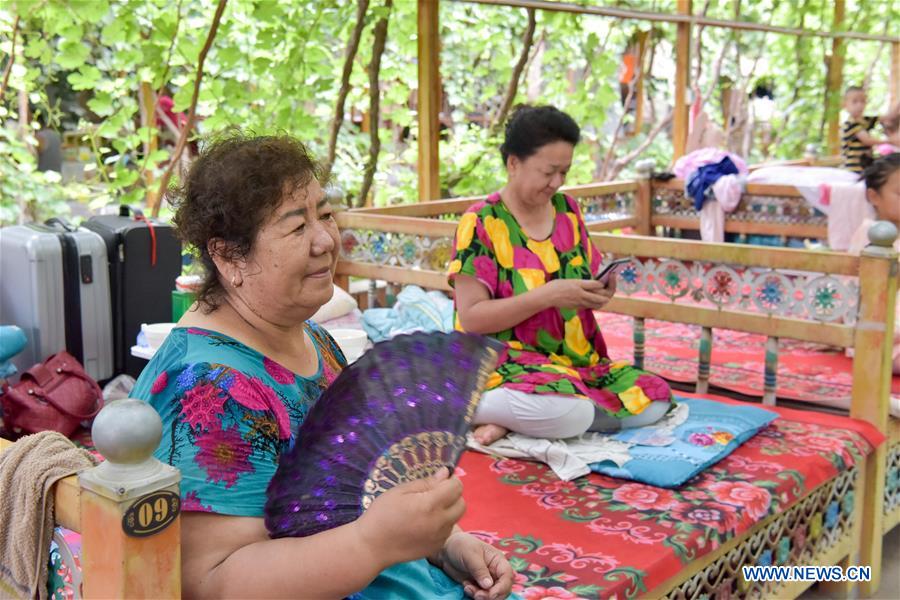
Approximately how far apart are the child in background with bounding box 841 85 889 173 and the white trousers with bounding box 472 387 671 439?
17.9 feet

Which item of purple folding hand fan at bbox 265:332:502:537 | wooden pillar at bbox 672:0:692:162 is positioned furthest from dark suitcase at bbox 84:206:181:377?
wooden pillar at bbox 672:0:692:162

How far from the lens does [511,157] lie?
3363 mm

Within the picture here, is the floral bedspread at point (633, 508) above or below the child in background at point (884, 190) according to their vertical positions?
below

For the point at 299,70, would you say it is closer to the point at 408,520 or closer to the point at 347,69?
Result: the point at 347,69

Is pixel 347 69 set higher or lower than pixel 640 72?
lower

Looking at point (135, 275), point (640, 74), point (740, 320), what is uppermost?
point (640, 74)

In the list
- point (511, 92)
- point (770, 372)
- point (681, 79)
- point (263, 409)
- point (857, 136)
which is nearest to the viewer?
point (263, 409)

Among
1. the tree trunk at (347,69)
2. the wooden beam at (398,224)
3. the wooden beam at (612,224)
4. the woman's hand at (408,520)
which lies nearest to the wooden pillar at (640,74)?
the wooden beam at (612,224)

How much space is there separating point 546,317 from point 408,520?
207 cm

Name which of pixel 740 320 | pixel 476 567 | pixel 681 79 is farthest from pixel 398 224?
pixel 681 79

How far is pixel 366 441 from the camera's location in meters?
1.43

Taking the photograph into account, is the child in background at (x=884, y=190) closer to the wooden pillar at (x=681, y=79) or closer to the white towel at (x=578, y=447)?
the white towel at (x=578, y=447)

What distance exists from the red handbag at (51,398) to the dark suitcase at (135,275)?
0.40m

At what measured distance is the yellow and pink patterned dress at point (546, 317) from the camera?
3285 millimetres
